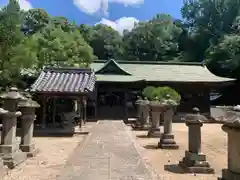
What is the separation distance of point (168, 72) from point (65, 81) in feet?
45.7

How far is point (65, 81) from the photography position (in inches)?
695

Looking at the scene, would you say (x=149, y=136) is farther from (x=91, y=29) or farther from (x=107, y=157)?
(x=91, y=29)

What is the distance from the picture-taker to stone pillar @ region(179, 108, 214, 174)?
7.43m

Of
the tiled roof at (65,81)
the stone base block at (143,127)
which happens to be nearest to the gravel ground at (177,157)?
the stone base block at (143,127)

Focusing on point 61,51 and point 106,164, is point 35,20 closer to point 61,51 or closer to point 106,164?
point 61,51

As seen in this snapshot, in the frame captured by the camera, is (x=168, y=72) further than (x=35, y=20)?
No

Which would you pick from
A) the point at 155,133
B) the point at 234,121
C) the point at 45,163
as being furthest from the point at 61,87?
the point at 234,121

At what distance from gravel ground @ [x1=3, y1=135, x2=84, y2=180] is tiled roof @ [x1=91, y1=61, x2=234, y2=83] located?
46.9 ft

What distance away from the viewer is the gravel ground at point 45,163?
6832 millimetres

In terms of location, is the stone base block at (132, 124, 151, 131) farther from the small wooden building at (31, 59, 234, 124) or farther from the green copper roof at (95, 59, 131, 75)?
the green copper roof at (95, 59, 131, 75)

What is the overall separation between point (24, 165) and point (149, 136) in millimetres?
7431

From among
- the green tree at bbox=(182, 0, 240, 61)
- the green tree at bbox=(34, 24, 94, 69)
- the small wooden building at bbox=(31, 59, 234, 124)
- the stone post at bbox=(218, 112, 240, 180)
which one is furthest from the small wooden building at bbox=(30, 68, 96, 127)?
the green tree at bbox=(182, 0, 240, 61)

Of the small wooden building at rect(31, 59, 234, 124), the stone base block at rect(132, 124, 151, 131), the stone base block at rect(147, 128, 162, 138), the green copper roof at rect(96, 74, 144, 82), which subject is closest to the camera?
the stone base block at rect(147, 128, 162, 138)

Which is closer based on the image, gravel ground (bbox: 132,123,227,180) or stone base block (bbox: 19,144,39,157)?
gravel ground (bbox: 132,123,227,180)
